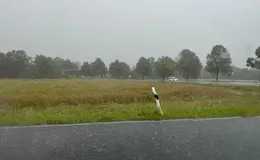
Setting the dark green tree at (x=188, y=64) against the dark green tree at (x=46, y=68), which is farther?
the dark green tree at (x=188, y=64)

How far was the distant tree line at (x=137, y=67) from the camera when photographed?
113 ft

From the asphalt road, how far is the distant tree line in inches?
828

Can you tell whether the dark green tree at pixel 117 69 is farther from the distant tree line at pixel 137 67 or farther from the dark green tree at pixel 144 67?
the dark green tree at pixel 144 67

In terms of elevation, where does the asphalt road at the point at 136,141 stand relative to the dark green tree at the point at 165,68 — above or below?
below

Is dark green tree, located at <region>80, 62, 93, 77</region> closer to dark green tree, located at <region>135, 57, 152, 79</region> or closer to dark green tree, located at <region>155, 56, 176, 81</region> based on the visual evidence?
dark green tree, located at <region>135, 57, 152, 79</region>

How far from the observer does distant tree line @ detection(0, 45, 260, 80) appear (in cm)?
3453

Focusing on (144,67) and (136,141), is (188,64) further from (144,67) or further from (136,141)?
(136,141)

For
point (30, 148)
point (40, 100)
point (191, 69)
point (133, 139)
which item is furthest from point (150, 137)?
point (191, 69)

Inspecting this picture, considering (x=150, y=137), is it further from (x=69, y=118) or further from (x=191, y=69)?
(x=191, y=69)

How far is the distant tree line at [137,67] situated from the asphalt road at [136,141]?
69.0 ft

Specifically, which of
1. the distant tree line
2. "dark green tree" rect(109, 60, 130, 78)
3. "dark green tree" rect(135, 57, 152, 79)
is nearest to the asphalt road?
the distant tree line

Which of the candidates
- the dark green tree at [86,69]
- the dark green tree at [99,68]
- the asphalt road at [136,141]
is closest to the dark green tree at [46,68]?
the dark green tree at [86,69]

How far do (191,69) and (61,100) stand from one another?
1892 inches

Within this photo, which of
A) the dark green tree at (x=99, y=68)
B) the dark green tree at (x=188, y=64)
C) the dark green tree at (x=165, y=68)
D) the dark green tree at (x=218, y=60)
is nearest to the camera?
the dark green tree at (x=165, y=68)
